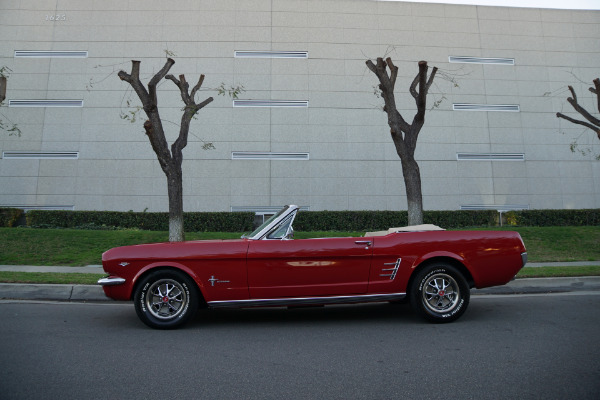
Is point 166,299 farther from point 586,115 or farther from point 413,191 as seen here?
point 586,115

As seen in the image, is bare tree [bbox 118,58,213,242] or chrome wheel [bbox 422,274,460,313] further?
bare tree [bbox 118,58,213,242]

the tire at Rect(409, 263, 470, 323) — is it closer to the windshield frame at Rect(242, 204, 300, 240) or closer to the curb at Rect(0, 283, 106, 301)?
the windshield frame at Rect(242, 204, 300, 240)

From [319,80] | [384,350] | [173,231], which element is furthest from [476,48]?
[384,350]

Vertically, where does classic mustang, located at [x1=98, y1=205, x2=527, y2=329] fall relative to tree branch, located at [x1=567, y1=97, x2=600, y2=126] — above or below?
below

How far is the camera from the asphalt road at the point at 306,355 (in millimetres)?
3119

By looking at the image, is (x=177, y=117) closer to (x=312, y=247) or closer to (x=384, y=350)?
(x=312, y=247)

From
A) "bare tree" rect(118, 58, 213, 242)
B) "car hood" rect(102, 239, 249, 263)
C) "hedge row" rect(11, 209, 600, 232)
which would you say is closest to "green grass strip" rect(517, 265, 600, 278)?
"car hood" rect(102, 239, 249, 263)

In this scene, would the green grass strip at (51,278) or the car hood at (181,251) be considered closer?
the car hood at (181,251)

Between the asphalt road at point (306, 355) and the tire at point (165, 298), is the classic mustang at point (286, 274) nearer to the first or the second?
the tire at point (165, 298)

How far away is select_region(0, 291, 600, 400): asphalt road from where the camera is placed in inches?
123

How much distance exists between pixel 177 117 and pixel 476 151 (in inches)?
501

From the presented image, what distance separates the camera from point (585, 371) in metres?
3.43

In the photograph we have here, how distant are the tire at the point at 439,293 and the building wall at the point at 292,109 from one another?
12.3 metres

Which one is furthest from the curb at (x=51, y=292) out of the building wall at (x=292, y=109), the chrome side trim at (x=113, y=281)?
the building wall at (x=292, y=109)
